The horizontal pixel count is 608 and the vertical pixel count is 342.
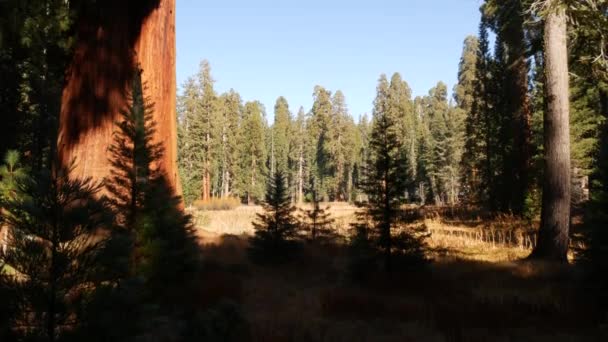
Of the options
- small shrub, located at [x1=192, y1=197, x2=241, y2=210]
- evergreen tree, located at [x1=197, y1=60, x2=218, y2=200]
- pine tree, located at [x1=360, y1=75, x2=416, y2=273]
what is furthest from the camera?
evergreen tree, located at [x1=197, y1=60, x2=218, y2=200]

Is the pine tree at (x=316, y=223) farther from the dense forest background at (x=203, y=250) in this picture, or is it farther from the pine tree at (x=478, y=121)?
the pine tree at (x=478, y=121)

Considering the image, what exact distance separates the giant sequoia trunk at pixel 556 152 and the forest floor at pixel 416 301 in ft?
2.76

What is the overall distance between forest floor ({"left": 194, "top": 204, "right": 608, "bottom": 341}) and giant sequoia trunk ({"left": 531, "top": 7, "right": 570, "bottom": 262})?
0.84 metres

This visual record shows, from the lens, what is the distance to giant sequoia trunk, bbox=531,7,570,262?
8.78 m

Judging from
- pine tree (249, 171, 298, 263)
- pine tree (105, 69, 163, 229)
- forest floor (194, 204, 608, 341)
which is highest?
pine tree (105, 69, 163, 229)

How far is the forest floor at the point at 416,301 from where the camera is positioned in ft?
15.7

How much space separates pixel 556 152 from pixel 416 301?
204 inches

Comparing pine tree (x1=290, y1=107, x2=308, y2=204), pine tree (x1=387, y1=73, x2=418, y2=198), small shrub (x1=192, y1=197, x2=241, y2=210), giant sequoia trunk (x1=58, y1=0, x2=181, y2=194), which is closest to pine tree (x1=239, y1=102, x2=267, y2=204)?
pine tree (x1=290, y1=107, x2=308, y2=204)

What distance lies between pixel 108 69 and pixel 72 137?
0.80 m

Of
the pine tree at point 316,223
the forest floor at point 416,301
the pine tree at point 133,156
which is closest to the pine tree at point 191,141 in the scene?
the pine tree at point 316,223

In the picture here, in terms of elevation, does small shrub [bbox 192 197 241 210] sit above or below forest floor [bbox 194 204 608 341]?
above

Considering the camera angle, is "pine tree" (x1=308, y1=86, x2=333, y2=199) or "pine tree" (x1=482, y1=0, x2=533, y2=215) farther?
"pine tree" (x1=308, y1=86, x2=333, y2=199)

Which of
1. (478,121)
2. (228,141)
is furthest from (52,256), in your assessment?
(228,141)

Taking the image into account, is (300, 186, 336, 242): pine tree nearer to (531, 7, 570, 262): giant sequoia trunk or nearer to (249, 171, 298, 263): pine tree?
(249, 171, 298, 263): pine tree
